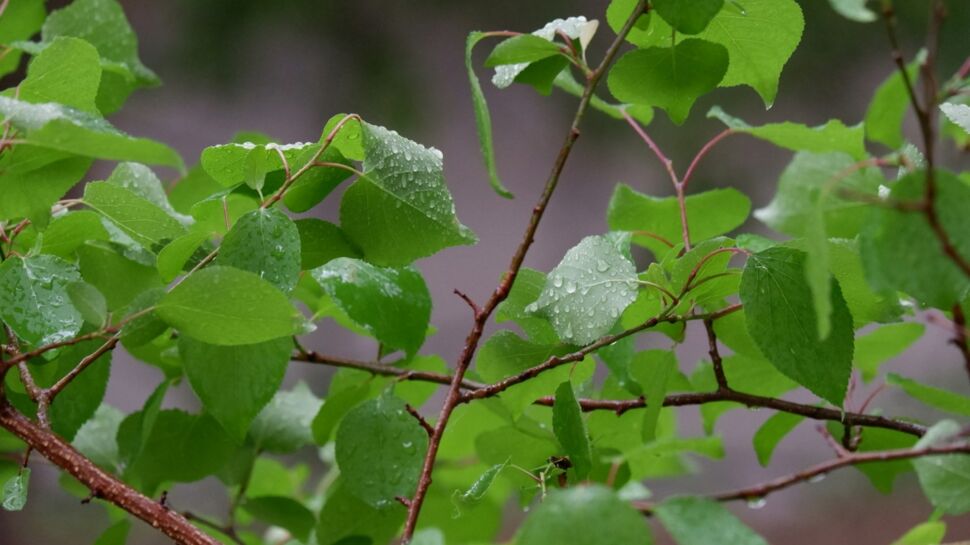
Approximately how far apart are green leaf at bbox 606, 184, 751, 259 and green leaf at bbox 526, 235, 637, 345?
0.46 ft

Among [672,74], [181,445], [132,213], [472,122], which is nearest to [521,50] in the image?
[672,74]

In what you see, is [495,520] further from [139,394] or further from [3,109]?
[139,394]

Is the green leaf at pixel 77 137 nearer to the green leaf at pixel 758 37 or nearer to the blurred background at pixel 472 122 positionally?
the green leaf at pixel 758 37

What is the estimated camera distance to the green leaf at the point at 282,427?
23.0 inches

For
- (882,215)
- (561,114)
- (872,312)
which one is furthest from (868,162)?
(561,114)

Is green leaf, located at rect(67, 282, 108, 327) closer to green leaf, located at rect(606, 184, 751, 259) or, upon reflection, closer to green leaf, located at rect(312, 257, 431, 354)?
green leaf, located at rect(312, 257, 431, 354)

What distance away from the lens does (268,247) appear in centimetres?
36

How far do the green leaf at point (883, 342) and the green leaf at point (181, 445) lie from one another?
1.11ft

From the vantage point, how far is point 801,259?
353mm

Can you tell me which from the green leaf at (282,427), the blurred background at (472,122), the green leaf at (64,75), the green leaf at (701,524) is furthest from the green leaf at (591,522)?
the blurred background at (472,122)

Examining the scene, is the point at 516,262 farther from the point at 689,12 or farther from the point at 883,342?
the point at 883,342

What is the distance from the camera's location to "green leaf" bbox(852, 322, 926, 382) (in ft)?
1.74

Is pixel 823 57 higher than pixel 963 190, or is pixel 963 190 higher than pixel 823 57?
pixel 963 190

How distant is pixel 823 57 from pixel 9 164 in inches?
108
